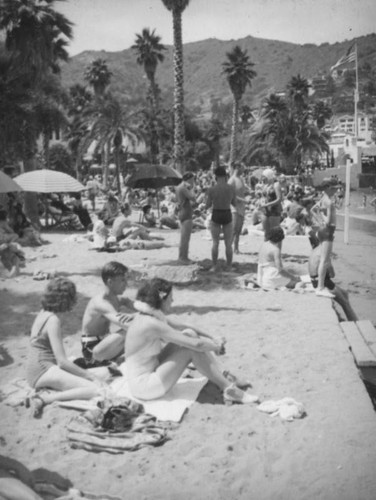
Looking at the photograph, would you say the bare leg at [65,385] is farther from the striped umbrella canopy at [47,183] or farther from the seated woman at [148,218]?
the seated woman at [148,218]

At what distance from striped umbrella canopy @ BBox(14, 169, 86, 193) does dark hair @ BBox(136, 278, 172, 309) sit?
10.3 m

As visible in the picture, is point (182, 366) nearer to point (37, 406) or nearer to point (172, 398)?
point (172, 398)

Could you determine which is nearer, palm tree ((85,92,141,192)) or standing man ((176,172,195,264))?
standing man ((176,172,195,264))

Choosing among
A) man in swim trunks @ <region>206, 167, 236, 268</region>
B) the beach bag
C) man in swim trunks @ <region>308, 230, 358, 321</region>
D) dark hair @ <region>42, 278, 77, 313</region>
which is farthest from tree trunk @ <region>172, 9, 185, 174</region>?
the beach bag

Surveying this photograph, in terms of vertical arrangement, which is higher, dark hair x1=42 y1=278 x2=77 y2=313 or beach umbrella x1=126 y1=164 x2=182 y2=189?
beach umbrella x1=126 y1=164 x2=182 y2=189

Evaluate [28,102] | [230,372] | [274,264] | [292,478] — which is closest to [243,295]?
[274,264]

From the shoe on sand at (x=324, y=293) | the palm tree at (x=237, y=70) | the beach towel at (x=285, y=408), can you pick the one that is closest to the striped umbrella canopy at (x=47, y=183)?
the shoe on sand at (x=324, y=293)

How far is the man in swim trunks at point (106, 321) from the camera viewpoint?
15.0 feet

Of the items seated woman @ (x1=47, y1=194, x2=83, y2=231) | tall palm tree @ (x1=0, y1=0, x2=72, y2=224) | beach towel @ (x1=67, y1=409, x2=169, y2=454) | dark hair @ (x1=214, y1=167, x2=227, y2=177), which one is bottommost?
beach towel @ (x1=67, y1=409, x2=169, y2=454)

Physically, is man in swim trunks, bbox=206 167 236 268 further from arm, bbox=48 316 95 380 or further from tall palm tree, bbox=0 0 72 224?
tall palm tree, bbox=0 0 72 224

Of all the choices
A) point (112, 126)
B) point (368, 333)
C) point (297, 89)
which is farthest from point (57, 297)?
point (297, 89)

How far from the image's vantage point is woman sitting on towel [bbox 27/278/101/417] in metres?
4.02

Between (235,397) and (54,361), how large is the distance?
142 centimetres

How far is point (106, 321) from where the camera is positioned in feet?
15.8
